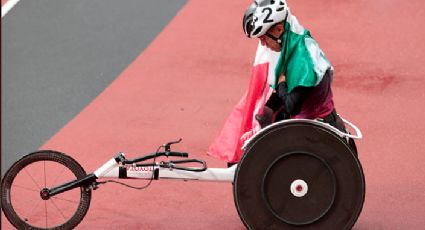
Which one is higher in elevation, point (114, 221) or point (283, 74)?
point (283, 74)

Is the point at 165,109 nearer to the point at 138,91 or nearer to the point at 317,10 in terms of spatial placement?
the point at 138,91

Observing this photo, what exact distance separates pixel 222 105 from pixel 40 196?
321 centimetres

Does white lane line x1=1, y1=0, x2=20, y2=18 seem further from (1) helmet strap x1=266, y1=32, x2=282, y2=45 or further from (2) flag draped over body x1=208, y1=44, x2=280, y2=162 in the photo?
(1) helmet strap x1=266, y1=32, x2=282, y2=45

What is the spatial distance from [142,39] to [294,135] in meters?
5.82

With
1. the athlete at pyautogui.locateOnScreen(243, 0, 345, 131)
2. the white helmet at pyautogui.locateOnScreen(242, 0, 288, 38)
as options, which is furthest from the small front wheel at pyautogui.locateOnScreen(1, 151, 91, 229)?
the white helmet at pyautogui.locateOnScreen(242, 0, 288, 38)

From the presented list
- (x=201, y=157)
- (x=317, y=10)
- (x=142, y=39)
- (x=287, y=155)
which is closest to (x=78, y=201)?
(x=201, y=157)

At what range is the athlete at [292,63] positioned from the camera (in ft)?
35.6

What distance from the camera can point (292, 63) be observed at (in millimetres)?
10867

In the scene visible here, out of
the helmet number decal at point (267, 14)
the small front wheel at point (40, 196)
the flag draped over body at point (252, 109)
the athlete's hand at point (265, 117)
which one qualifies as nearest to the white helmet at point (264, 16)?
the helmet number decal at point (267, 14)

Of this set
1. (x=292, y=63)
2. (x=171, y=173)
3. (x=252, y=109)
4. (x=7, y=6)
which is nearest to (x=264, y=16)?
(x=292, y=63)

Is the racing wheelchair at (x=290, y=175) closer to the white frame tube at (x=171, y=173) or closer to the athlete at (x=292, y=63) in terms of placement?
the white frame tube at (x=171, y=173)

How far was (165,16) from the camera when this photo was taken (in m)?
16.8

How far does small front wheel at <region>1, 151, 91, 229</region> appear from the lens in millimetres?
11195

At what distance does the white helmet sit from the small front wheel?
1.80m
